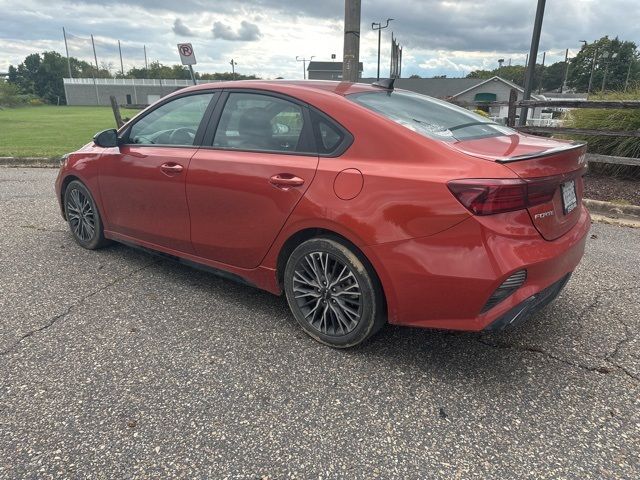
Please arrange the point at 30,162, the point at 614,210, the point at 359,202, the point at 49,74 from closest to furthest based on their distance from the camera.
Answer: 1. the point at 359,202
2. the point at 614,210
3. the point at 30,162
4. the point at 49,74

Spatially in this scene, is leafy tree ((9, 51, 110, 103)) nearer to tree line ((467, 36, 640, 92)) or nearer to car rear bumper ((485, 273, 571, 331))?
tree line ((467, 36, 640, 92))

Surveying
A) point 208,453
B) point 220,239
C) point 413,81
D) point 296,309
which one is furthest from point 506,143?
point 413,81

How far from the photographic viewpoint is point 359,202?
263cm

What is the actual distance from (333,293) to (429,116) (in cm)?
129

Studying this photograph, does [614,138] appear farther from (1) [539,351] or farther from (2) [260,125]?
(2) [260,125]

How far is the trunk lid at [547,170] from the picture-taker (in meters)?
2.43

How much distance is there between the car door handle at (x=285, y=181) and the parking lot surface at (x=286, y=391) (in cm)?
98

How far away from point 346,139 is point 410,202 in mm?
598

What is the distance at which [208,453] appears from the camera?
2137mm

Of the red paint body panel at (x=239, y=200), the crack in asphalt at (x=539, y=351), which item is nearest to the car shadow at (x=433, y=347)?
the crack in asphalt at (x=539, y=351)

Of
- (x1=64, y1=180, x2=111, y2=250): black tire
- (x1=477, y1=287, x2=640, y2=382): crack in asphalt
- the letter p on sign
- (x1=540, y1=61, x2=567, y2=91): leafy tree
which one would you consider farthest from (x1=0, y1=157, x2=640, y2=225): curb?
(x1=540, y1=61, x2=567, y2=91): leafy tree

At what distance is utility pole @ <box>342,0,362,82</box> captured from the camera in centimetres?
691

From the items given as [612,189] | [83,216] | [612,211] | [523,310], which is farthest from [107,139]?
[612,189]

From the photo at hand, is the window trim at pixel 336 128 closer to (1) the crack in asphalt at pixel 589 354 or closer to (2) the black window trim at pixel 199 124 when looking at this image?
(2) the black window trim at pixel 199 124
